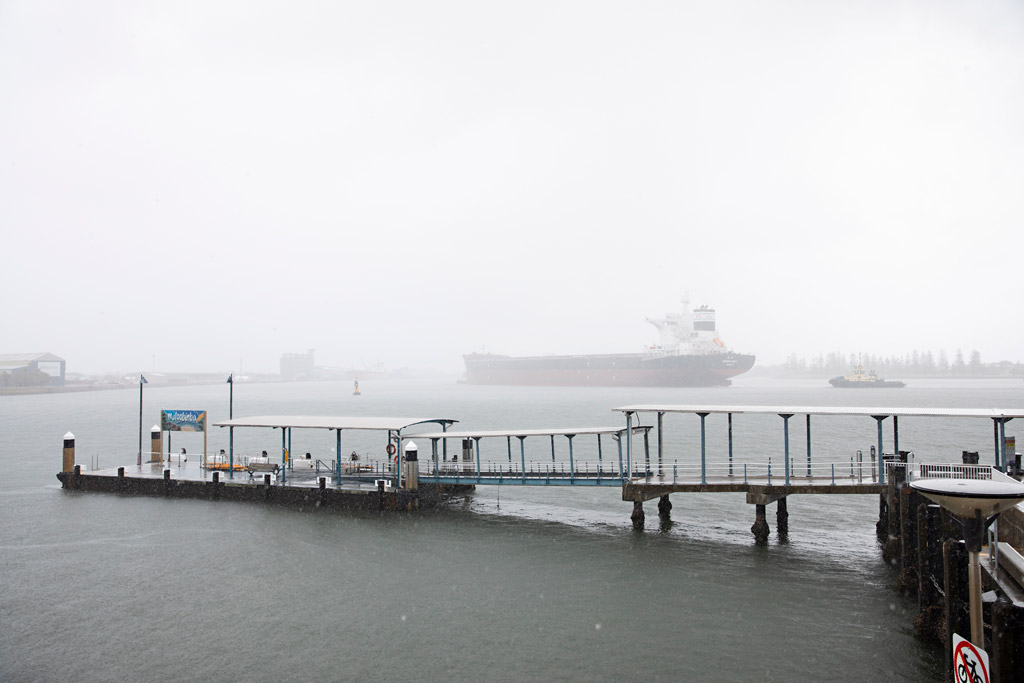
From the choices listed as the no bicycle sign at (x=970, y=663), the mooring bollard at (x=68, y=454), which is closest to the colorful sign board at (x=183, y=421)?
the mooring bollard at (x=68, y=454)

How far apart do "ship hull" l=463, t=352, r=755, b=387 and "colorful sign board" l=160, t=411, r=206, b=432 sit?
121024 mm

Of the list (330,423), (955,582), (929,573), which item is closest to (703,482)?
Answer: (929,573)

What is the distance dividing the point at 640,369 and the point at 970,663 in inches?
5713

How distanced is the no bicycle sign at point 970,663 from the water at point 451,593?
667cm

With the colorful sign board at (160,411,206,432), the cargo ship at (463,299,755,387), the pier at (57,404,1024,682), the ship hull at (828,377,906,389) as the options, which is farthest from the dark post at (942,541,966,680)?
the ship hull at (828,377,906,389)

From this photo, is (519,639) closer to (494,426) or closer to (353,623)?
(353,623)

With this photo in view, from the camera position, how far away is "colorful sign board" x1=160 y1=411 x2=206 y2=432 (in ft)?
111

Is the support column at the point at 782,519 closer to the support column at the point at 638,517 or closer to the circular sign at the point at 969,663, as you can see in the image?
the support column at the point at 638,517

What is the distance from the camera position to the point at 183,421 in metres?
34.0

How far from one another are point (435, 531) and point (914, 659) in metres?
14.9

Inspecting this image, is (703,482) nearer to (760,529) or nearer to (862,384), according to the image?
(760,529)

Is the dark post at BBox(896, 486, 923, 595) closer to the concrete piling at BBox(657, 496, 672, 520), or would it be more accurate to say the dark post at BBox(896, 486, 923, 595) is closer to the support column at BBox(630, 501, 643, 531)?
the support column at BBox(630, 501, 643, 531)

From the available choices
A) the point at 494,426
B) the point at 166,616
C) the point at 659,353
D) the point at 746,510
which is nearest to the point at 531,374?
the point at 659,353

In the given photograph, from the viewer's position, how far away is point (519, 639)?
15070mm
